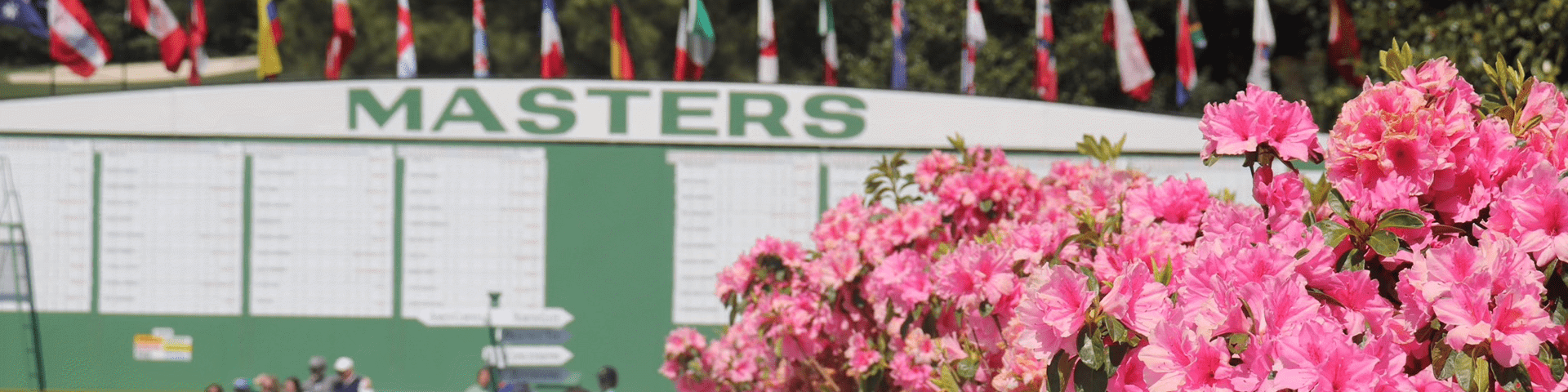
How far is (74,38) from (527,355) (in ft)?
16.8

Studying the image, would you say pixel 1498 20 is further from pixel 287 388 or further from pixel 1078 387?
pixel 1078 387

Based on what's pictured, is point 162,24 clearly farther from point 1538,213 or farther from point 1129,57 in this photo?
point 1538,213

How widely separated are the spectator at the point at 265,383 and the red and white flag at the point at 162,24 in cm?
382

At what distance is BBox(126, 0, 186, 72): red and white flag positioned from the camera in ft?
44.6

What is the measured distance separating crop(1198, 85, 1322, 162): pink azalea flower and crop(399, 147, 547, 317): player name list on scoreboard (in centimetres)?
898

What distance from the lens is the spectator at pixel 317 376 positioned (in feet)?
35.8

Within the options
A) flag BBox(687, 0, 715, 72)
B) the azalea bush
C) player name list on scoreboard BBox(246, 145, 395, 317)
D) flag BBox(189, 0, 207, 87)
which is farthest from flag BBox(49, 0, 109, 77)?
the azalea bush

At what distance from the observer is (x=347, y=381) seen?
10.9 metres

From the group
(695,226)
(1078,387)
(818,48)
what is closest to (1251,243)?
(1078,387)

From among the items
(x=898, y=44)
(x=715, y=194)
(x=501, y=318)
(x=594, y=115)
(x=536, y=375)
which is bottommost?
(x=536, y=375)

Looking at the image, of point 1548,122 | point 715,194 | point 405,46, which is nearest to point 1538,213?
point 1548,122

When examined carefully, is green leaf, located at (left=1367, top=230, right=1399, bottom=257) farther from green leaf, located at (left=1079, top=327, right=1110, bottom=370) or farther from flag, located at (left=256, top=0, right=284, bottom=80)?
flag, located at (left=256, top=0, right=284, bottom=80)

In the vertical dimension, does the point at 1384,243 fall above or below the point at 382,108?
below

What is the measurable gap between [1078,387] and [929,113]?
29.6ft
